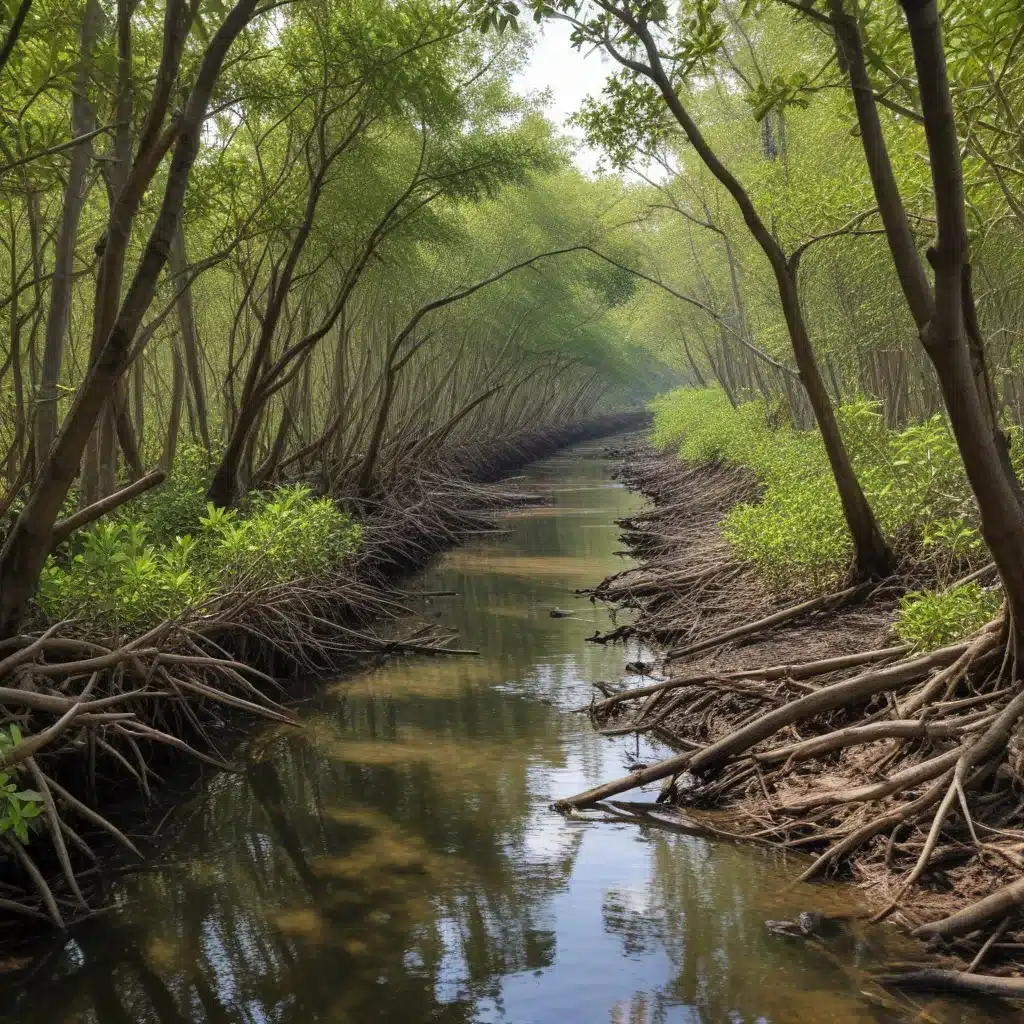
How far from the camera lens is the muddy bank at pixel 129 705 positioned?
4.21m

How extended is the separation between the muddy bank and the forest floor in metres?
2.20

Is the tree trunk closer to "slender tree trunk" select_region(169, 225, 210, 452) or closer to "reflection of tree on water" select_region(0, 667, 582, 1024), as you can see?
"reflection of tree on water" select_region(0, 667, 582, 1024)

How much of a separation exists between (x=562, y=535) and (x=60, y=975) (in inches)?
485

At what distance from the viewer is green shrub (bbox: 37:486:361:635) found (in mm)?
5684

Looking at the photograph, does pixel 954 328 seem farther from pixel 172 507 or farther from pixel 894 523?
pixel 172 507

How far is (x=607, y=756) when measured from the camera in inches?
247

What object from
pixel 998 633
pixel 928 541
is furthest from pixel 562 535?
pixel 998 633

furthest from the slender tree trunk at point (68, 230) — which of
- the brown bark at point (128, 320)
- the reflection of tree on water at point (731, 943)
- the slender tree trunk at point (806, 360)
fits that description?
the reflection of tree on water at point (731, 943)

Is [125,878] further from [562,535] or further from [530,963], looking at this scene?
[562,535]

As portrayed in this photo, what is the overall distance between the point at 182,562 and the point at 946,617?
4.41m

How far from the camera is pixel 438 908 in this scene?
440 centimetres

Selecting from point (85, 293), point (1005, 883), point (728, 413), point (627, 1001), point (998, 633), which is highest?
point (85, 293)

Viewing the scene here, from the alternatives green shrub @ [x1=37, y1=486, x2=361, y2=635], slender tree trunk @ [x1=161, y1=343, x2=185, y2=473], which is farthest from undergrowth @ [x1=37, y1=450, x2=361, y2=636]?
slender tree trunk @ [x1=161, y1=343, x2=185, y2=473]

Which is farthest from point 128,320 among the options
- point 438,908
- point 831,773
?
point 831,773
